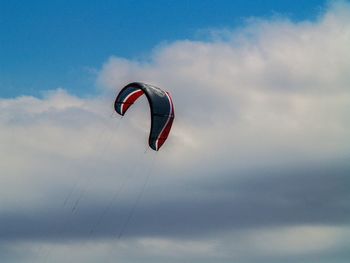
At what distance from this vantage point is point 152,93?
61.6 m

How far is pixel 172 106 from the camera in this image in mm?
62500

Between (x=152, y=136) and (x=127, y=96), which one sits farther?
(x=127, y=96)

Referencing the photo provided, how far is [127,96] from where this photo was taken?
65938 millimetres

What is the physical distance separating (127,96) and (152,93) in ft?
16.3

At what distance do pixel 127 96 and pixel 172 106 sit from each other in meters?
5.36

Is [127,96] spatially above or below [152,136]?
above

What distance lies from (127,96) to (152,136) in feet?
19.5

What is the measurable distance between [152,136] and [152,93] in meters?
3.56

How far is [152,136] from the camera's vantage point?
61.8 m

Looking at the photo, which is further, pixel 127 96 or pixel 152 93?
pixel 127 96

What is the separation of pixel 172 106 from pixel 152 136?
122 inches
